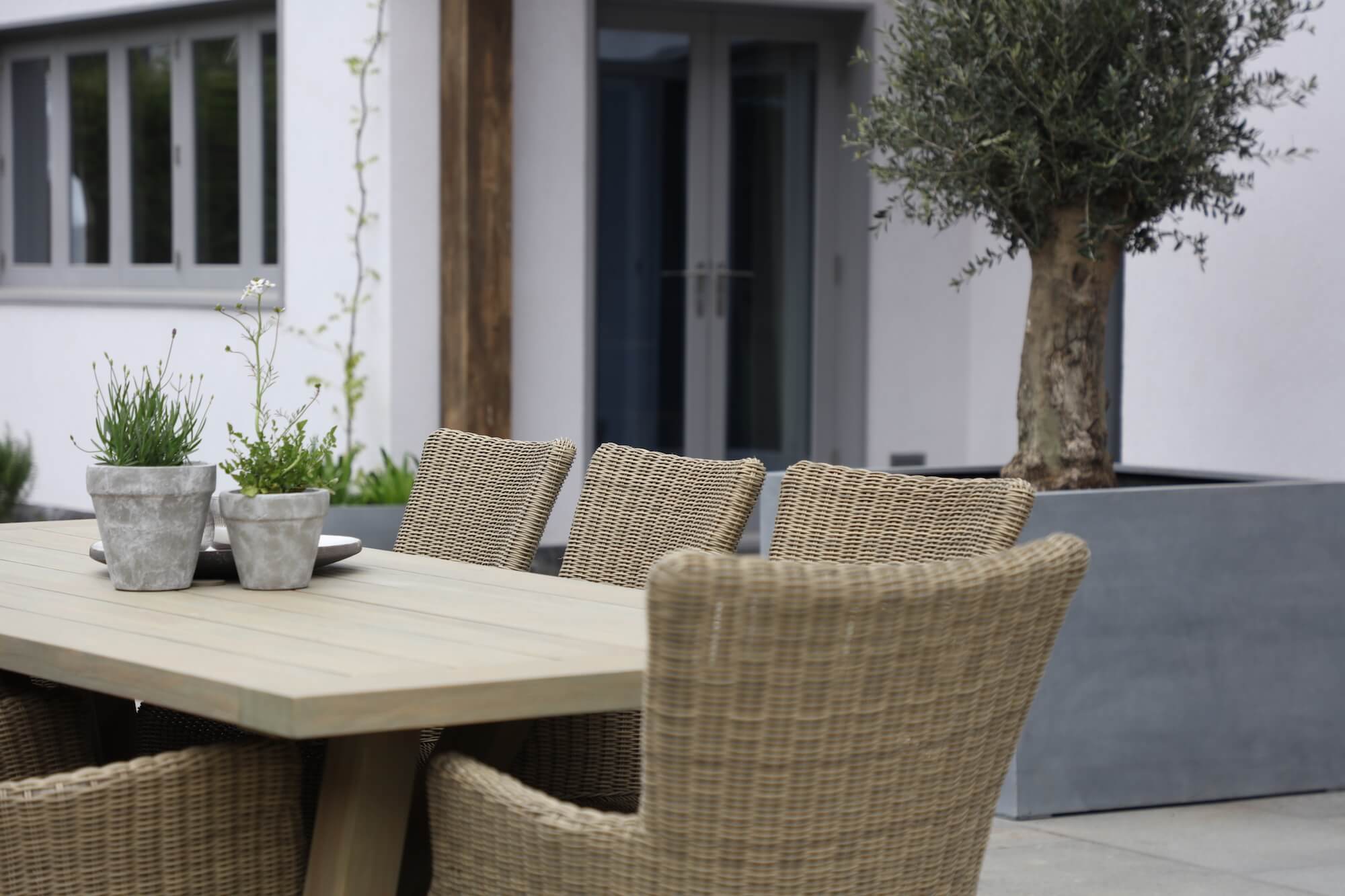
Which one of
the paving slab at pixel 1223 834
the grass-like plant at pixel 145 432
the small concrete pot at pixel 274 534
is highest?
the grass-like plant at pixel 145 432

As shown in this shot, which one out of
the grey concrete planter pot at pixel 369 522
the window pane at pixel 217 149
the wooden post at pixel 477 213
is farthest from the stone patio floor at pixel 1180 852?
the window pane at pixel 217 149

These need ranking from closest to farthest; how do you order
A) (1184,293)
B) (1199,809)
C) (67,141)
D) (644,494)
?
(644,494) → (1199,809) → (1184,293) → (67,141)

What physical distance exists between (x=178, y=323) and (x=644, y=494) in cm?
555

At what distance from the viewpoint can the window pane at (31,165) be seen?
9.09 m

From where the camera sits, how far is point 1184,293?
17.3 ft

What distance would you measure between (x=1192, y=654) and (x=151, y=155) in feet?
19.4

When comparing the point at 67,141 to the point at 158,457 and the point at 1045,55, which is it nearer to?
the point at 1045,55

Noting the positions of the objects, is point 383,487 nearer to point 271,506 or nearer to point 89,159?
point 89,159

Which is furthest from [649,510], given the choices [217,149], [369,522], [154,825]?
[217,149]

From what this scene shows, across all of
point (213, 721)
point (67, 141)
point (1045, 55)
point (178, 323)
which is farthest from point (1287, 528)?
point (67, 141)

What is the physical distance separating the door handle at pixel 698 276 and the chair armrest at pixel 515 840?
6.24 meters

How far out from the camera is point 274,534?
2561 millimetres

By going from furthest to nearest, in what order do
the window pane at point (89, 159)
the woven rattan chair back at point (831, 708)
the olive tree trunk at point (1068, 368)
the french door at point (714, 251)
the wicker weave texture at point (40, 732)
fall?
the window pane at point (89, 159) < the french door at point (714, 251) < the olive tree trunk at point (1068, 368) < the wicker weave texture at point (40, 732) < the woven rattan chair back at point (831, 708)

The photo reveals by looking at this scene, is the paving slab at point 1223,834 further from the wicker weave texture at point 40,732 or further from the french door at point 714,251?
the french door at point 714,251
